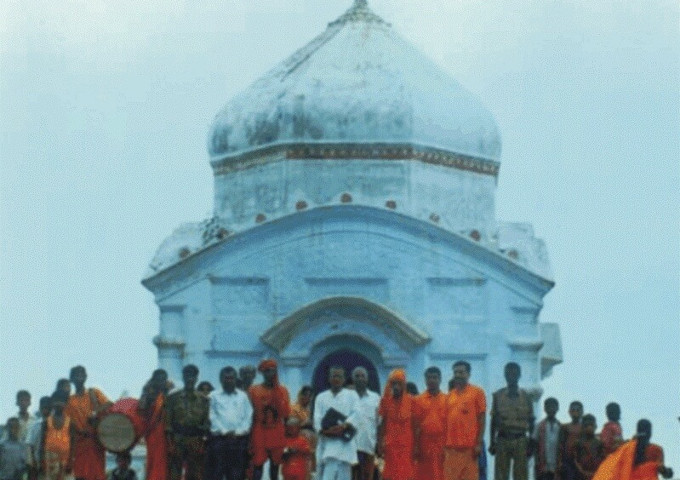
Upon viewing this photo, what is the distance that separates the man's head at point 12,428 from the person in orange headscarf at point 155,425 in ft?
4.18

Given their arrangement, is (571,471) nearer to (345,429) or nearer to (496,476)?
(496,476)

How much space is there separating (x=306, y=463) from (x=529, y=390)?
8.30 metres

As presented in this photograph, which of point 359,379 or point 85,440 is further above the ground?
point 359,379

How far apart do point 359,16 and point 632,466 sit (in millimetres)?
15828

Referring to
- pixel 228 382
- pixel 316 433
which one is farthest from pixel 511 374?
pixel 228 382

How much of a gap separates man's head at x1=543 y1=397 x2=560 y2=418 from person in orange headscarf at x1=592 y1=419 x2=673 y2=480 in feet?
10.5

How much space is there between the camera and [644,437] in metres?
20.2

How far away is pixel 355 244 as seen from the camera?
1261 inches

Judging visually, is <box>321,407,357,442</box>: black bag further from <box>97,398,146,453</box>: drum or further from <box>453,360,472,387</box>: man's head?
<box>97,398,146,453</box>: drum

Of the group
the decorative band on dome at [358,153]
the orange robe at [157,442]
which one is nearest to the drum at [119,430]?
the orange robe at [157,442]

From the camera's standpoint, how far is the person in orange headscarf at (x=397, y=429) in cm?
2294

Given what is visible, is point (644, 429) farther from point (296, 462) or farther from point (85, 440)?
point (85, 440)

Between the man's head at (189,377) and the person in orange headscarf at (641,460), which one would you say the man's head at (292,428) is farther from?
the person in orange headscarf at (641,460)

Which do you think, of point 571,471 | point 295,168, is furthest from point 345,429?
point 295,168
